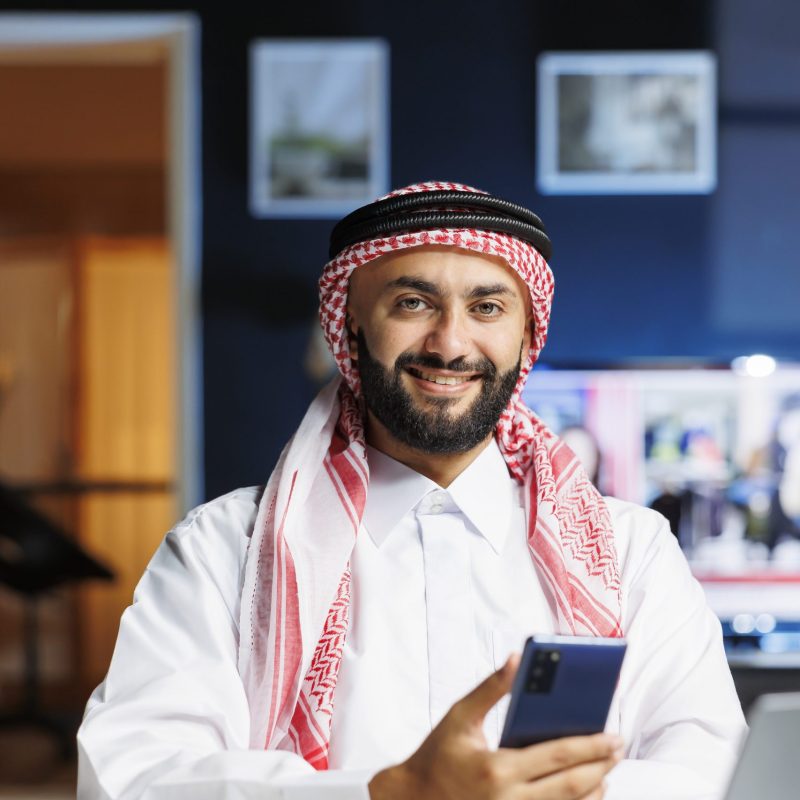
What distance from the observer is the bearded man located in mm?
1541

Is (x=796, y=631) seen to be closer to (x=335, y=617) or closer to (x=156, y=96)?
(x=335, y=617)

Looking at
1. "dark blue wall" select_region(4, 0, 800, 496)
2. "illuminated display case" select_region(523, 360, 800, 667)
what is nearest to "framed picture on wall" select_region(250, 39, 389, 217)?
"dark blue wall" select_region(4, 0, 800, 496)

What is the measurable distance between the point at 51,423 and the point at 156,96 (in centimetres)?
191

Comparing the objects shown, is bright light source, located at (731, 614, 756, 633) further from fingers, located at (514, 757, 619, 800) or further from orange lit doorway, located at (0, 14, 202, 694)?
orange lit doorway, located at (0, 14, 202, 694)

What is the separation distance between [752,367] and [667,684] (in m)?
1.96

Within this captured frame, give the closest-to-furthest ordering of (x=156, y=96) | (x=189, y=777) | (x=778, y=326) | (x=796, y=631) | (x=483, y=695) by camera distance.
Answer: (x=483, y=695) → (x=189, y=777) → (x=796, y=631) → (x=778, y=326) → (x=156, y=96)

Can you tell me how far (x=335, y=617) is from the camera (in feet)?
5.35

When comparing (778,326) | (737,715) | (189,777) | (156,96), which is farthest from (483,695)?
(156,96)

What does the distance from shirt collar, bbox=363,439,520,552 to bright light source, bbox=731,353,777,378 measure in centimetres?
182

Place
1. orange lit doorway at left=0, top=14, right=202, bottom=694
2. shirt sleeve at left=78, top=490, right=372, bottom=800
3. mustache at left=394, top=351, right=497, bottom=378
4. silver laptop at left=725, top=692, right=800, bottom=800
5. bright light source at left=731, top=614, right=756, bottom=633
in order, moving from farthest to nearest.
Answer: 1. orange lit doorway at left=0, top=14, right=202, bottom=694
2. bright light source at left=731, top=614, right=756, bottom=633
3. mustache at left=394, top=351, right=497, bottom=378
4. shirt sleeve at left=78, top=490, right=372, bottom=800
5. silver laptop at left=725, top=692, right=800, bottom=800

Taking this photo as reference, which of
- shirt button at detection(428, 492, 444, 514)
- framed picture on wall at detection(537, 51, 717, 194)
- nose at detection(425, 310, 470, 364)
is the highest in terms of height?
framed picture on wall at detection(537, 51, 717, 194)

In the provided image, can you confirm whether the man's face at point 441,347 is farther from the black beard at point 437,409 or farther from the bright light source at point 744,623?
the bright light source at point 744,623

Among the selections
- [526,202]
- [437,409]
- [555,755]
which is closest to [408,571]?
[437,409]

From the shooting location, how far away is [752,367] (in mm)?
3416
